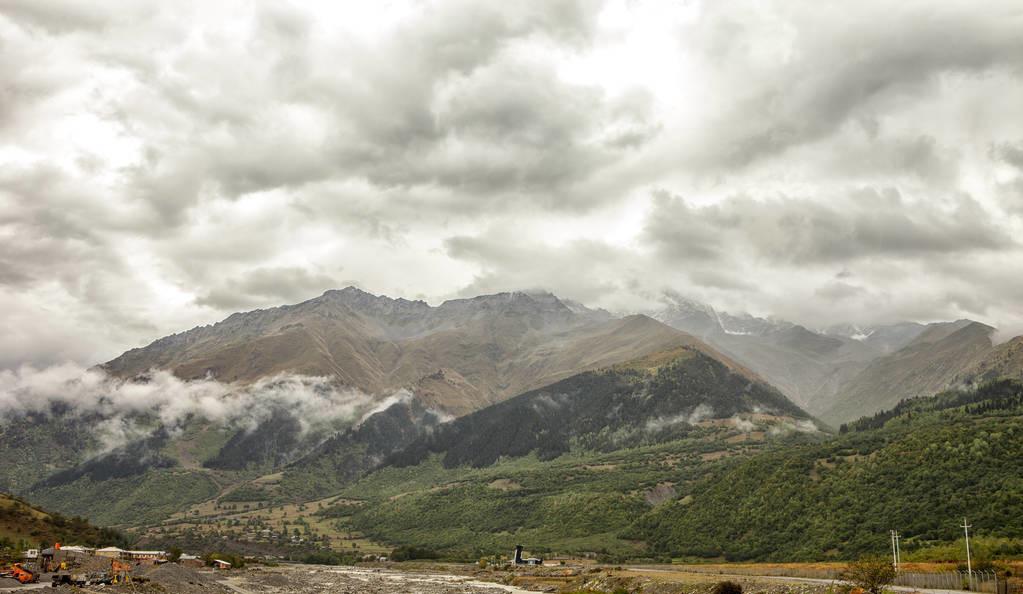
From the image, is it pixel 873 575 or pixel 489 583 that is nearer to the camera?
pixel 873 575

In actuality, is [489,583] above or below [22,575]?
below

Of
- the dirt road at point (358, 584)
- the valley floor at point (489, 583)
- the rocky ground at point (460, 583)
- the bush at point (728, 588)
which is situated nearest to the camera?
the bush at point (728, 588)

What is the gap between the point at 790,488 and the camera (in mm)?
195375

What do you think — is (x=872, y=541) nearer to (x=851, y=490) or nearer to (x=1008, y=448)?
(x=851, y=490)

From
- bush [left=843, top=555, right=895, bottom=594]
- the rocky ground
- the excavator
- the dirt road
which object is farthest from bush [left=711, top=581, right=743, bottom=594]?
the excavator

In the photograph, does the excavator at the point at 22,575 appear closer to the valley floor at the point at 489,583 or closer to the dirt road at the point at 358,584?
the valley floor at the point at 489,583

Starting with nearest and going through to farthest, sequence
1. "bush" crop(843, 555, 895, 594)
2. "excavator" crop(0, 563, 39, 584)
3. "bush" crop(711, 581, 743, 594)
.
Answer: "bush" crop(843, 555, 895, 594) → "bush" crop(711, 581, 743, 594) → "excavator" crop(0, 563, 39, 584)

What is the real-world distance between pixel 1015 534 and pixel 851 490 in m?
54.6

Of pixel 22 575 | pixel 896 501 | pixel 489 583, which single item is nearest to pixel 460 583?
pixel 489 583

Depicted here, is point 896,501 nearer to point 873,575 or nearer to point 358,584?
point 873,575

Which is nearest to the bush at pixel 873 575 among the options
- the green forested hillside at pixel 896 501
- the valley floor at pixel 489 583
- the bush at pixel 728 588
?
the valley floor at pixel 489 583

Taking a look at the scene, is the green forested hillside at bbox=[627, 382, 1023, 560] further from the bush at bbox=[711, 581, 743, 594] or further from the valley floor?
the bush at bbox=[711, 581, 743, 594]

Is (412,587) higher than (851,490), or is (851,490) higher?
(851,490)

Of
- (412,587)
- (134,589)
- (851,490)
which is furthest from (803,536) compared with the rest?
(134,589)
